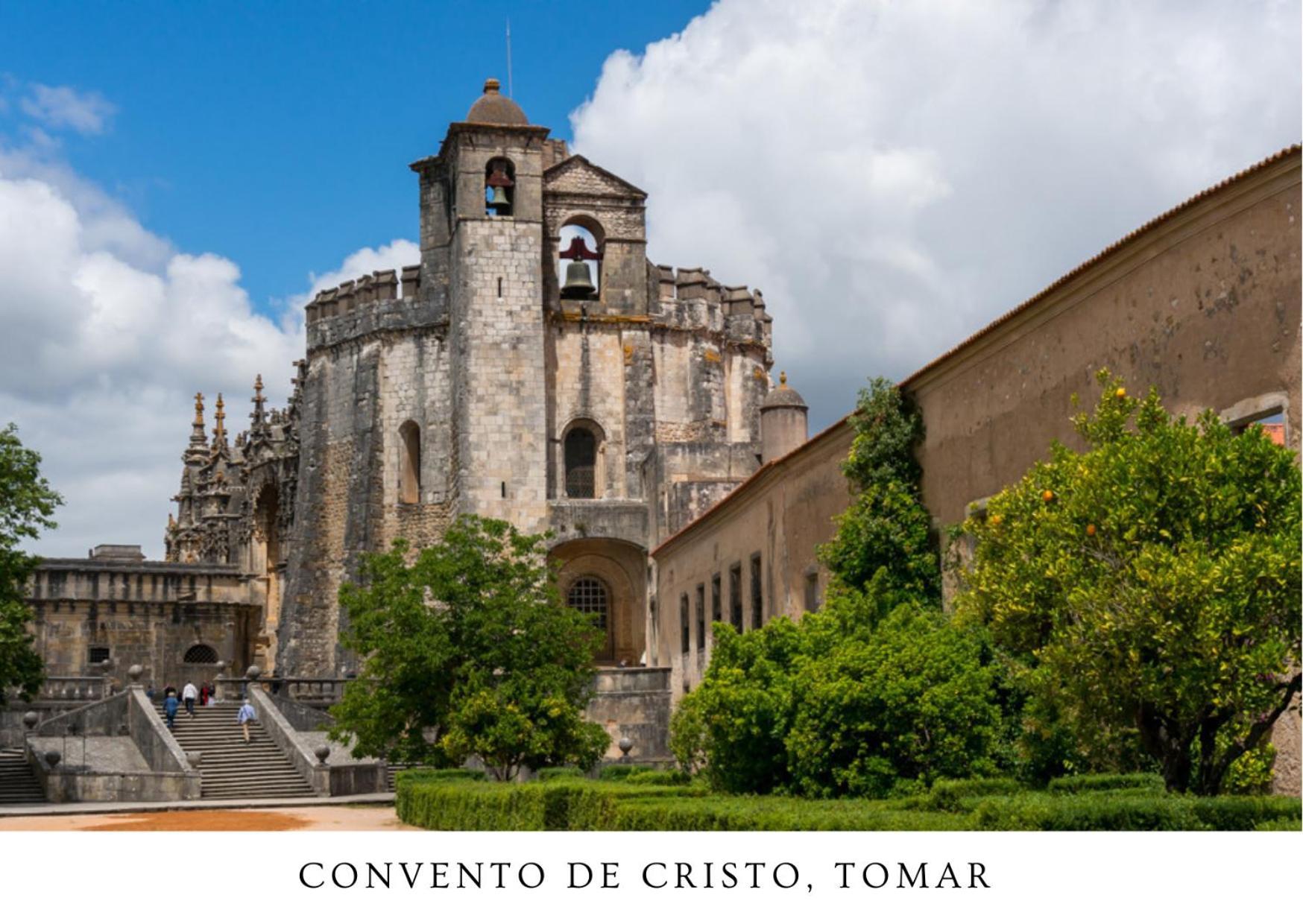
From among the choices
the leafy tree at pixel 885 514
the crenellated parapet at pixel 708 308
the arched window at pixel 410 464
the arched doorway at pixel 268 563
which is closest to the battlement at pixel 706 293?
the crenellated parapet at pixel 708 308

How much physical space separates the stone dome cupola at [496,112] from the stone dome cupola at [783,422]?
1241 cm

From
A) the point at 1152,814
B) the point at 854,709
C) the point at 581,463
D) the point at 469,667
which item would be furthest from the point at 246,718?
the point at 1152,814

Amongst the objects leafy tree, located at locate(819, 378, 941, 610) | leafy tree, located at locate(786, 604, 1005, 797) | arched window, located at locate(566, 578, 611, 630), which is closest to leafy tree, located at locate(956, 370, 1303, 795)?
leafy tree, located at locate(786, 604, 1005, 797)

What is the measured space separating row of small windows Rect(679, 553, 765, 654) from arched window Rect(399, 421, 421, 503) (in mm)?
13092

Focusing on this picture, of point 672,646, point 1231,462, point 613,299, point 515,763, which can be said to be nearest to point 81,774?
point 515,763

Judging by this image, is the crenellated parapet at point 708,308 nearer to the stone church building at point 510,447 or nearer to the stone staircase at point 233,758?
the stone church building at point 510,447

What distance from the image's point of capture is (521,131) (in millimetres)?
48688

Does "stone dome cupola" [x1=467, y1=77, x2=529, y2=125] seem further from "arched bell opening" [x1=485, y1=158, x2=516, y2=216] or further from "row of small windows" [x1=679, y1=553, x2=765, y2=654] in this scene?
"row of small windows" [x1=679, y1=553, x2=765, y2=654]

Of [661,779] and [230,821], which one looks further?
[230,821]

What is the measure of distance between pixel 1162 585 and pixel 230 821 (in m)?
17.9

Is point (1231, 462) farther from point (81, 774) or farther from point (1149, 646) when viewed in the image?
point (81, 774)

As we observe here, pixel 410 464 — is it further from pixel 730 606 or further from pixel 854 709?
pixel 854 709

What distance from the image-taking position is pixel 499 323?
47500mm

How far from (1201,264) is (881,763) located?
5685 millimetres
